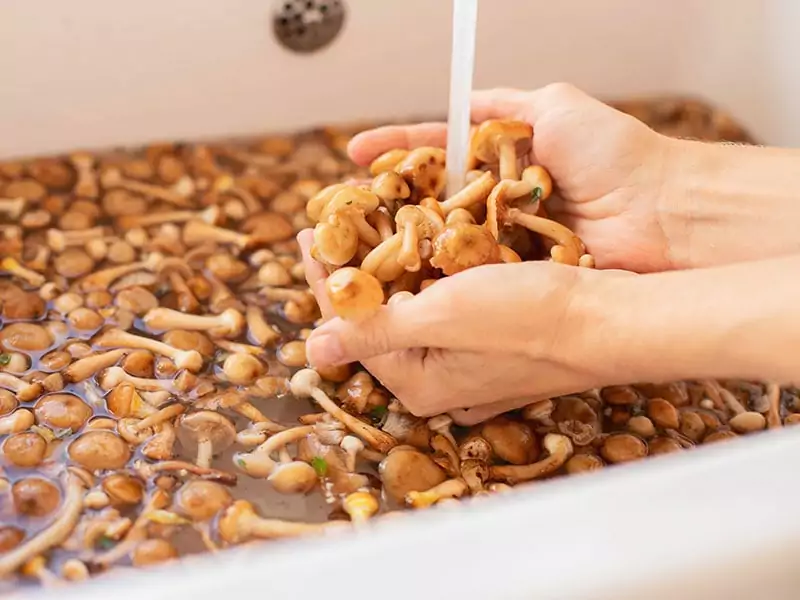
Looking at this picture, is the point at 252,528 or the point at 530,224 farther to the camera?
the point at 530,224

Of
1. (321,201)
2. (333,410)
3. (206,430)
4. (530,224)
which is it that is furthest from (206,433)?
(530,224)

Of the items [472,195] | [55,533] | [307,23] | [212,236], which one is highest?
[307,23]

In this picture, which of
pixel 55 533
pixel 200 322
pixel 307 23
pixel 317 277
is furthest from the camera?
pixel 307 23

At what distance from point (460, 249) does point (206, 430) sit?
254 millimetres

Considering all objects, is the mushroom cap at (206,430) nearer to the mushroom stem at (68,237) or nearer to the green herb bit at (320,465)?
the green herb bit at (320,465)

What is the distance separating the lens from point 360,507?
71cm

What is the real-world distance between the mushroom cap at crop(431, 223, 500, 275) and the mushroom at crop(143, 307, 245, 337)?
24cm

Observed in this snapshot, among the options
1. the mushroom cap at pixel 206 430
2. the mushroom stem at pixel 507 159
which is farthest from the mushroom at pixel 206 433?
the mushroom stem at pixel 507 159

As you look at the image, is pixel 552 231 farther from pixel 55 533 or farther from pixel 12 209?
pixel 12 209

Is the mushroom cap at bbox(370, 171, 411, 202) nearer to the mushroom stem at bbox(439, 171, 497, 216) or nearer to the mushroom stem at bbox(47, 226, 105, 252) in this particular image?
the mushroom stem at bbox(439, 171, 497, 216)

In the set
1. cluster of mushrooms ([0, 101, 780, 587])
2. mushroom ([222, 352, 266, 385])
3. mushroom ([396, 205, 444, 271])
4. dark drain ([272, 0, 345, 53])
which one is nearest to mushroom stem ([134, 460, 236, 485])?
cluster of mushrooms ([0, 101, 780, 587])

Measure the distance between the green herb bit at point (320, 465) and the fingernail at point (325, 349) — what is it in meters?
0.09

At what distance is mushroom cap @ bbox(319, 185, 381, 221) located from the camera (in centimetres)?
77

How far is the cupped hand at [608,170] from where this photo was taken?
2.84ft
